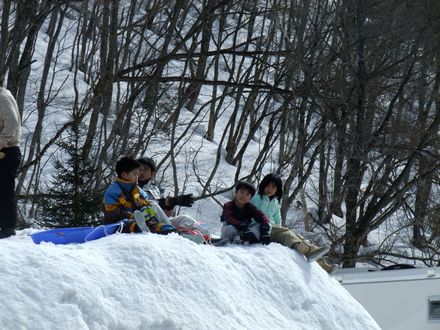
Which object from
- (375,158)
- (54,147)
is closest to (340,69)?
(375,158)

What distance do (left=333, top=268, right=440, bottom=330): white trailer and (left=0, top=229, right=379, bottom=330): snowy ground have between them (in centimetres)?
245

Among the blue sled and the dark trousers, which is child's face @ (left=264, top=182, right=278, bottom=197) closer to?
the dark trousers

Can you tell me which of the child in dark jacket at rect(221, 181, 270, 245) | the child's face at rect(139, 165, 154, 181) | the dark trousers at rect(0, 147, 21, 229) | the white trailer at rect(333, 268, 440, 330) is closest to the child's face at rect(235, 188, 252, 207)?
the child in dark jacket at rect(221, 181, 270, 245)

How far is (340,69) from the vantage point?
725 inches

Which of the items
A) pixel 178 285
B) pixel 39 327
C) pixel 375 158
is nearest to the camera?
pixel 39 327

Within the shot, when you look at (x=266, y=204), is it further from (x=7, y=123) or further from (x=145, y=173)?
(x=7, y=123)

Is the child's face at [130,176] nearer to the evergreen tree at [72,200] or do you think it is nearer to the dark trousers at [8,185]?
the dark trousers at [8,185]

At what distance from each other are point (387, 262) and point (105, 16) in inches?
309

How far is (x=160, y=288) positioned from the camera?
5.73 metres

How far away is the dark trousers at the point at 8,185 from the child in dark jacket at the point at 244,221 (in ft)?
6.26

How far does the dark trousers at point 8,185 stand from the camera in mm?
7188

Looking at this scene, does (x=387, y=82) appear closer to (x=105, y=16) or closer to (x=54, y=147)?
(x=105, y=16)

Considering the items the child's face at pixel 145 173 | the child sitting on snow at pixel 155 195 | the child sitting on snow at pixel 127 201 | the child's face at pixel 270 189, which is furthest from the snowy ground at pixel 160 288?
the child's face at pixel 145 173

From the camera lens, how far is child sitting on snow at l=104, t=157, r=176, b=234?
7.42 m
